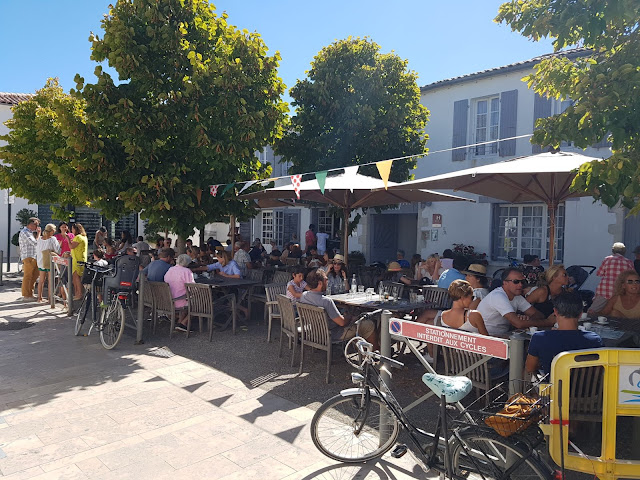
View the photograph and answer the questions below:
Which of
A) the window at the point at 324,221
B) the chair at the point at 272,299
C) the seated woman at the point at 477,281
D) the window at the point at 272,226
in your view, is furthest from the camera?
the window at the point at 272,226

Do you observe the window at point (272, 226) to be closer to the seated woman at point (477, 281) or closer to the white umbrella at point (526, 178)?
the white umbrella at point (526, 178)

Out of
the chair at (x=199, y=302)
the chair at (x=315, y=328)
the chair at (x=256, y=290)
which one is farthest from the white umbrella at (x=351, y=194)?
the chair at (x=315, y=328)

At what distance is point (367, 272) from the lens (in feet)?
33.8

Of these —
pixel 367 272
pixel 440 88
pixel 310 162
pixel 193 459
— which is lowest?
pixel 193 459

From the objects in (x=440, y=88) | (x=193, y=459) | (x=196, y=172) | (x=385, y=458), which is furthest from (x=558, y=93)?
(x=440, y=88)

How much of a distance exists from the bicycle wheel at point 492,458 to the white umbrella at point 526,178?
333cm

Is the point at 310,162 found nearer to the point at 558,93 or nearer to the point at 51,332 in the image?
the point at 51,332

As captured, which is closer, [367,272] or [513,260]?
[367,272]

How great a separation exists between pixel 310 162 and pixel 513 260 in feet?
17.2

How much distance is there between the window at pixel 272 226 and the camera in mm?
19453

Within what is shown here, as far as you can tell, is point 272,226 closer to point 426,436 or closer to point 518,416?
point 426,436

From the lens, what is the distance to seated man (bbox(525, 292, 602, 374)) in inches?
138

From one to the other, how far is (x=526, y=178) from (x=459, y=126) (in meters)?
6.85

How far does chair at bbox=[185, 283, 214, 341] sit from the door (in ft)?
30.1
